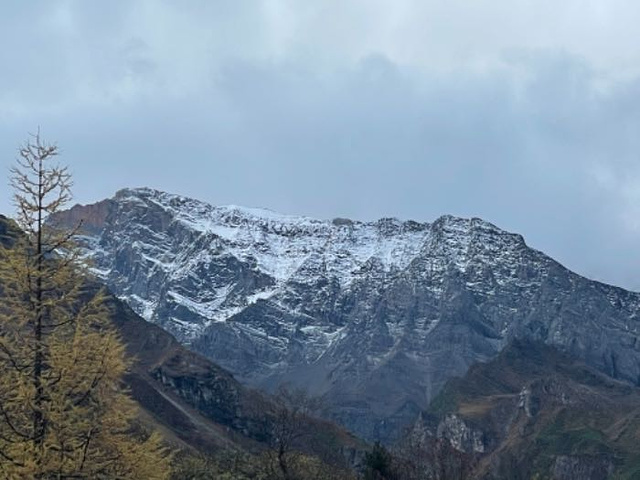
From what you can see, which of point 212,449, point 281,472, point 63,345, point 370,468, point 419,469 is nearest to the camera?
point 63,345

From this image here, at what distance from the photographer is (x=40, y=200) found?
2802 cm

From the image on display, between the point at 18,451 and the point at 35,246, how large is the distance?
19.1ft

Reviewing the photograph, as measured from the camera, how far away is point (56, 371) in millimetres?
26344

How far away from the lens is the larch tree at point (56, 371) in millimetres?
25719

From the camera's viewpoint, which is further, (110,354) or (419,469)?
(419,469)

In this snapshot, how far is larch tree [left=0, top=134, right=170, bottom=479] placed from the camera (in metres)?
25.7

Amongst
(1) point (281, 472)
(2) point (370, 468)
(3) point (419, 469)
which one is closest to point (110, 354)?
(1) point (281, 472)

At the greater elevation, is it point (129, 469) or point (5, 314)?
point (5, 314)

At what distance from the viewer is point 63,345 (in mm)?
26484

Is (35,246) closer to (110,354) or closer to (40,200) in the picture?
(40,200)

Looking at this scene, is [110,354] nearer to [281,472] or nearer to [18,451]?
[18,451]

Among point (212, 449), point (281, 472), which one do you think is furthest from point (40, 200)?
point (212, 449)

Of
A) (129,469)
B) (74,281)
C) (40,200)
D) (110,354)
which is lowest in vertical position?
(129,469)

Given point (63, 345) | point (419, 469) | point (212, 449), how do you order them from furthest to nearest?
point (212, 449) < point (419, 469) < point (63, 345)
